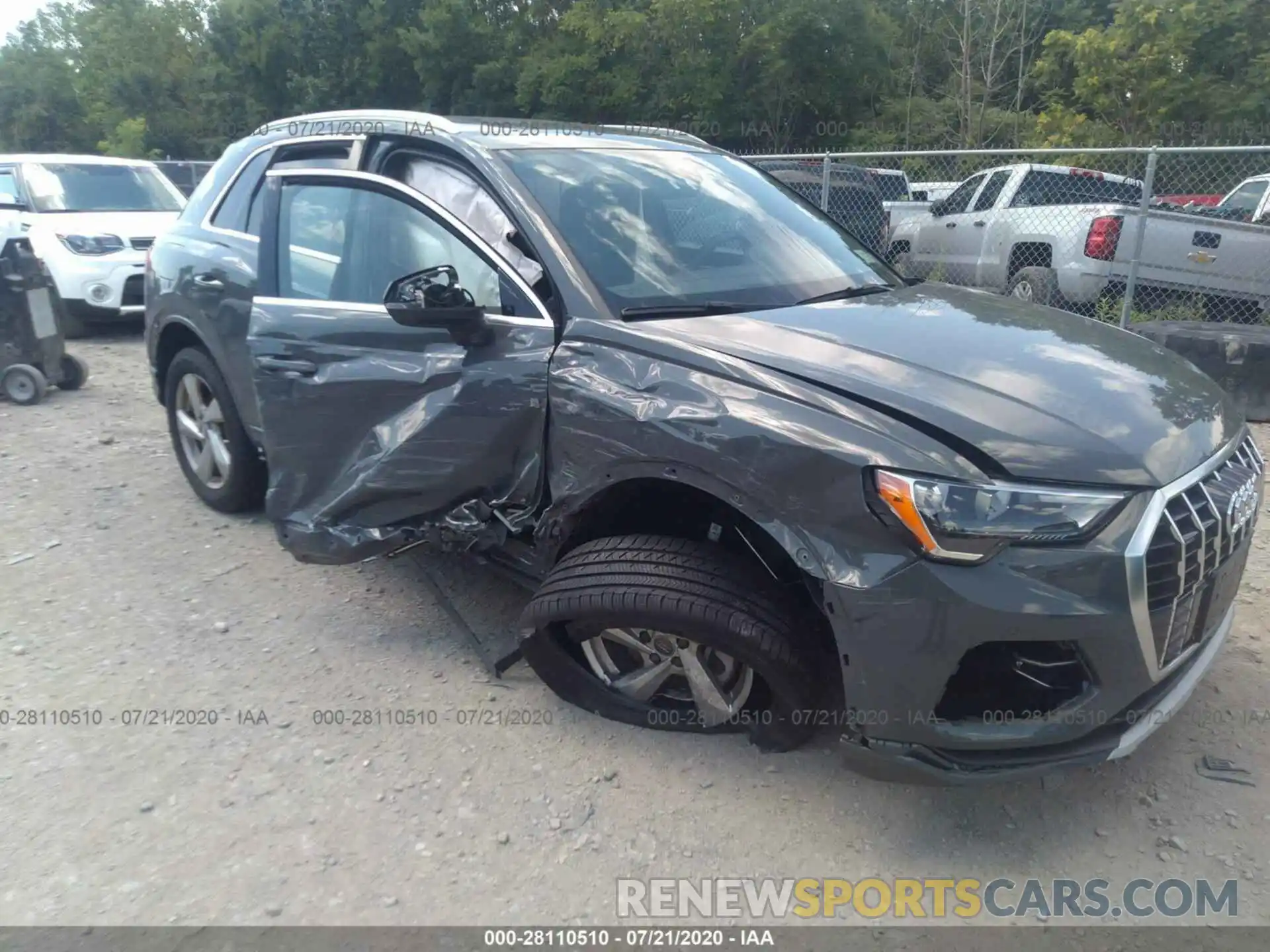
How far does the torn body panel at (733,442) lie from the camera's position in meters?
2.30

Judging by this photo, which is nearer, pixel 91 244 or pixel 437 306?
pixel 437 306

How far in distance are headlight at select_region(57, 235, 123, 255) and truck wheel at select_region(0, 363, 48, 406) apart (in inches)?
108

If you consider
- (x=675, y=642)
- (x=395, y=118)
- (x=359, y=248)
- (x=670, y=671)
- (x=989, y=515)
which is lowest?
(x=670, y=671)

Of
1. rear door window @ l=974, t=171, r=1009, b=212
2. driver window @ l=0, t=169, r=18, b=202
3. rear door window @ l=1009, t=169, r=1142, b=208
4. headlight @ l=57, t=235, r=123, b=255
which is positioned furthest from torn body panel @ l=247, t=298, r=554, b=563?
rear door window @ l=974, t=171, r=1009, b=212

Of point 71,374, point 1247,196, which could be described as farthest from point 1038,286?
point 71,374

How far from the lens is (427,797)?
9.25 ft

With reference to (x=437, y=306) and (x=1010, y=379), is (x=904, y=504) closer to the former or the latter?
(x=1010, y=379)

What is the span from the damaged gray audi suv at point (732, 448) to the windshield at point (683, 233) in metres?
0.02

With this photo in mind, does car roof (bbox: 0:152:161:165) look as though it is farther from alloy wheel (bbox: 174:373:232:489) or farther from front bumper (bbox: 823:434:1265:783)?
front bumper (bbox: 823:434:1265:783)

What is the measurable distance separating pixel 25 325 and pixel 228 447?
359 centimetres

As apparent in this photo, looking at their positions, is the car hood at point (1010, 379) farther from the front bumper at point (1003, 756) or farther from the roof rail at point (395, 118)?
the roof rail at point (395, 118)

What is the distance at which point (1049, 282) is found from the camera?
8.77 m

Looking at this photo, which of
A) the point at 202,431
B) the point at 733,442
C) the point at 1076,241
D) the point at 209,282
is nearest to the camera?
the point at 733,442

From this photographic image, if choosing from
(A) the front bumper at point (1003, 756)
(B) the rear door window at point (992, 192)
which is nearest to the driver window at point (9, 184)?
(B) the rear door window at point (992, 192)
